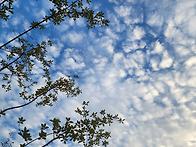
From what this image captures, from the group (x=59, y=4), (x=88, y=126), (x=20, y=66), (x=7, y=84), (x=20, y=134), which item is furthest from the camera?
(x=7, y=84)

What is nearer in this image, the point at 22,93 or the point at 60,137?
the point at 60,137

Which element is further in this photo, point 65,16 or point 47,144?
point 65,16

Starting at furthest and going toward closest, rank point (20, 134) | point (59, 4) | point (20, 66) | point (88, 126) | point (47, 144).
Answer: point (20, 66) → point (59, 4) → point (88, 126) → point (47, 144) → point (20, 134)

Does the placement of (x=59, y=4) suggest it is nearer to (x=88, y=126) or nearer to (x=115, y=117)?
(x=88, y=126)

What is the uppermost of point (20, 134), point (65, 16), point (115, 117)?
point (65, 16)

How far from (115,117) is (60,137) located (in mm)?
2103

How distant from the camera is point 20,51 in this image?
437cm

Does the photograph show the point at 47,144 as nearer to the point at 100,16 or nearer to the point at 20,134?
the point at 20,134

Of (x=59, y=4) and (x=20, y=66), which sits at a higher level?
(x=59, y=4)

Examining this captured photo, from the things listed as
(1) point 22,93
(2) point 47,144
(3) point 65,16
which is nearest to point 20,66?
(1) point 22,93

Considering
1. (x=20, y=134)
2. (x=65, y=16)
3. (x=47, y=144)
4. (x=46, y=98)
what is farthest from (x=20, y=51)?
(x=47, y=144)

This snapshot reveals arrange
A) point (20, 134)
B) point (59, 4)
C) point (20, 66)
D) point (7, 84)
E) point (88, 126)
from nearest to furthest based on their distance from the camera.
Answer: point (20, 134) → point (88, 126) → point (59, 4) → point (20, 66) → point (7, 84)

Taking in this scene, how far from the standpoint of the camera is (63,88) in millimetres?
5598

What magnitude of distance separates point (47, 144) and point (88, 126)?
110 cm
